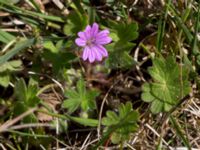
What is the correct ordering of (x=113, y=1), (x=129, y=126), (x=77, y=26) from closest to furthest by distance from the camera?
1. (x=129, y=126)
2. (x=77, y=26)
3. (x=113, y=1)

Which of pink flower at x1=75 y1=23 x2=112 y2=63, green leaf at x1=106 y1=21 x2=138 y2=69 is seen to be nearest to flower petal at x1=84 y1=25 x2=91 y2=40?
pink flower at x1=75 y1=23 x2=112 y2=63

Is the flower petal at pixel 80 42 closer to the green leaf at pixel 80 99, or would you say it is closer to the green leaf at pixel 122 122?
the green leaf at pixel 80 99

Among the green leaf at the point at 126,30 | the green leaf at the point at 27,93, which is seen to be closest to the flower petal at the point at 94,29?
the green leaf at the point at 126,30

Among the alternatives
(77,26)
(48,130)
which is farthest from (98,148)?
(77,26)

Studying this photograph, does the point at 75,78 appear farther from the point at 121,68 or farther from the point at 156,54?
the point at 156,54

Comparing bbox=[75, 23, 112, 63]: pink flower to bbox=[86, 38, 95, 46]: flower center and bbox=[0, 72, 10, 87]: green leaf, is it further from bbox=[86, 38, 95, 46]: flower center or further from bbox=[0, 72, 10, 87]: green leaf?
bbox=[0, 72, 10, 87]: green leaf
